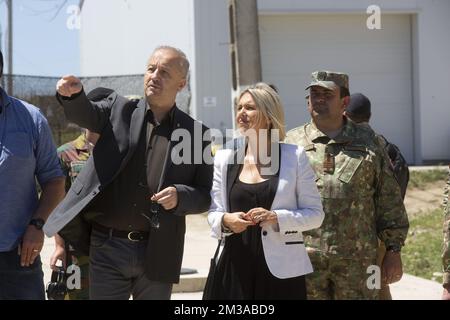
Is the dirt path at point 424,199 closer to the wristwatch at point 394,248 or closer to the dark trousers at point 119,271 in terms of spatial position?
the wristwatch at point 394,248

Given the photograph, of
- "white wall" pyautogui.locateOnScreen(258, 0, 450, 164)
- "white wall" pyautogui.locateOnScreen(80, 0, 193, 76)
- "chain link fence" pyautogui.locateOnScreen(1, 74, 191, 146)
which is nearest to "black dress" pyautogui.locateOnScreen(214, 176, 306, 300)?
"chain link fence" pyautogui.locateOnScreen(1, 74, 191, 146)

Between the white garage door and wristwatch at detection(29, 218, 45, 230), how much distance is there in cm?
1489

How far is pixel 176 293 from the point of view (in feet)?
25.8

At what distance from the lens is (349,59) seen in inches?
746

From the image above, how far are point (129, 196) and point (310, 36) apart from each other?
15469 mm

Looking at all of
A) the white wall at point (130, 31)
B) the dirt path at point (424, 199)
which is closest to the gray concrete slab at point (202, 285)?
the dirt path at point (424, 199)

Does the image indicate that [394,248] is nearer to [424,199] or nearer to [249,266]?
[249,266]

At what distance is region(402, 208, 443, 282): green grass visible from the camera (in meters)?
9.01

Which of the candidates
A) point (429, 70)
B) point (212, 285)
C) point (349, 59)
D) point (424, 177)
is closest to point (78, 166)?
point (212, 285)

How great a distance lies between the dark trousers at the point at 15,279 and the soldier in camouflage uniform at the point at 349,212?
65.4 inches

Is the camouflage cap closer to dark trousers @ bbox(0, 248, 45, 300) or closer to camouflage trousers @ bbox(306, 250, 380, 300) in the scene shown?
camouflage trousers @ bbox(306, 250, 380, 300)

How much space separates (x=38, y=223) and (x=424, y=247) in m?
7.37
